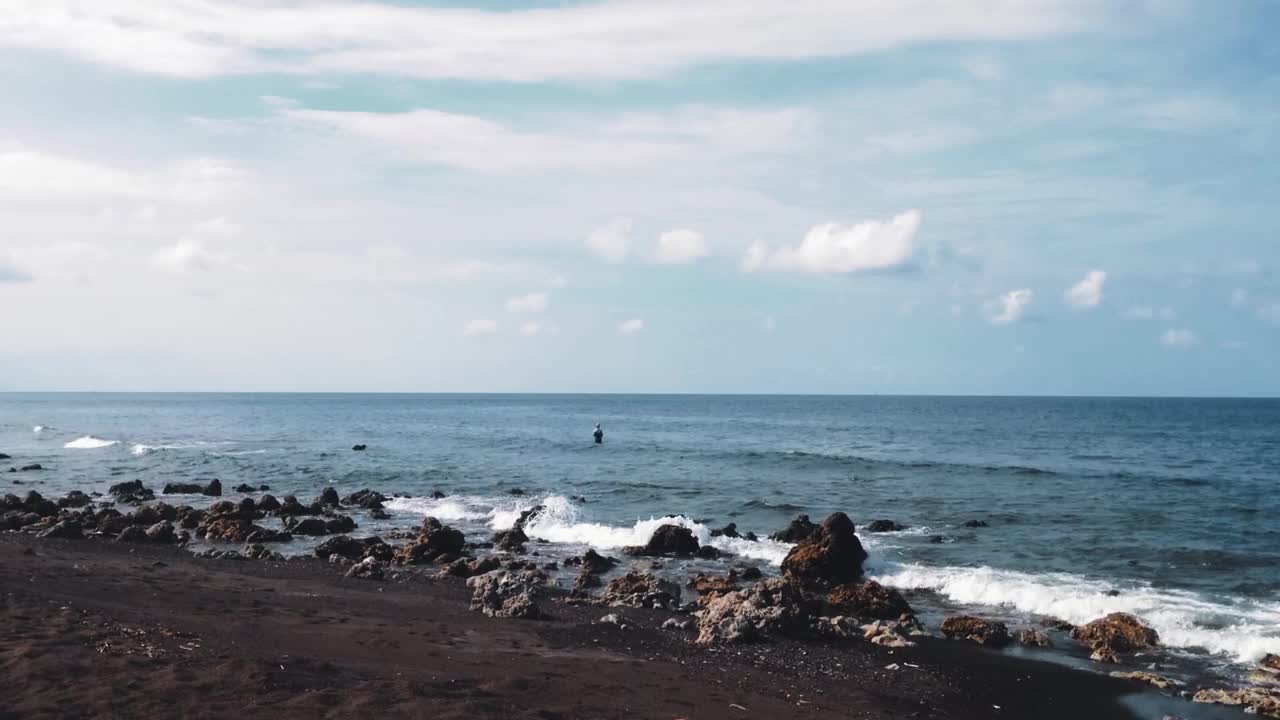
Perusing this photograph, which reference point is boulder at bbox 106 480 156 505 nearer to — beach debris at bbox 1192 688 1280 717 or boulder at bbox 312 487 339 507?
boulder at bbox 312 487 339 507

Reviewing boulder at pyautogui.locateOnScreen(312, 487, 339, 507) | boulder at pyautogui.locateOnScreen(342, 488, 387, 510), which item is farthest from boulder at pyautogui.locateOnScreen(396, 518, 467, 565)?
boulder at pyautogui.locateOnScreen(312, 487, 339, 507)

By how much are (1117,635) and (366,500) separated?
30050 millimetres

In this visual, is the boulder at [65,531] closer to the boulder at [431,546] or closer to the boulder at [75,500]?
the boulder at [75,500]

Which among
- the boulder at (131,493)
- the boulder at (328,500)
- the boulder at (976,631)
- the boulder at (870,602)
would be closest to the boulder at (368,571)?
the boulder at (870,602)

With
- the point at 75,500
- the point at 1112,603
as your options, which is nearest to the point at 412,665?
the point at 1112,603

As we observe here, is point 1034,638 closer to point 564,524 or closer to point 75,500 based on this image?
point 564,524

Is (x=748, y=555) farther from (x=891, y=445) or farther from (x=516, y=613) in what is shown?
(x=891, y=445)

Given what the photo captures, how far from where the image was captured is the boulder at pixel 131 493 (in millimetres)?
38062

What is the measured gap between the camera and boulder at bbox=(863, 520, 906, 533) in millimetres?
31250

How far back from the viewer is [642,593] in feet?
65.9

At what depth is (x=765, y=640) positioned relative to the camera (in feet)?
54.0

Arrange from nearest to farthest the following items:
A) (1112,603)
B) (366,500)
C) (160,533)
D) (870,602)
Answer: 1. (870,602)
2. (1112,603)
3. (160,533)
4. (366,500)

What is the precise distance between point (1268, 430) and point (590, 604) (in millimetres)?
110546

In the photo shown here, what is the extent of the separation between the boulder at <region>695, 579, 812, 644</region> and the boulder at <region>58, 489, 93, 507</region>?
2959cm
